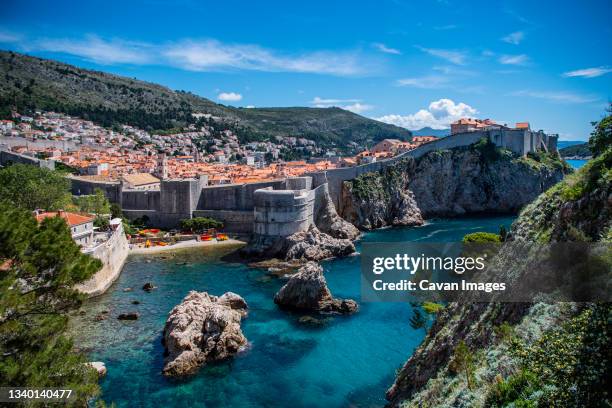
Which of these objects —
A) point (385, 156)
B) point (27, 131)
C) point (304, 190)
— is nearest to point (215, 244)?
point (304, 190)

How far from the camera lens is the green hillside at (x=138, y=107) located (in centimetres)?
8619

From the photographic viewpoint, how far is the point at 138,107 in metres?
105

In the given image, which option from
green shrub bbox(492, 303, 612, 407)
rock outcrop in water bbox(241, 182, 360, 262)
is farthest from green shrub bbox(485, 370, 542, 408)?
rock outcrop in water bbox(241, 182, 360, 262)

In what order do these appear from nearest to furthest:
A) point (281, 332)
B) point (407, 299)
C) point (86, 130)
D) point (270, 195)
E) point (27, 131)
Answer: point (281, 332) → point (407, 299) → point (270, 195) → point (27, 131) → point (86, 130)

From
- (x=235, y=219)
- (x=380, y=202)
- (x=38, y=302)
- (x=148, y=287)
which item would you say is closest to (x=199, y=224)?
(x=235, y=219)

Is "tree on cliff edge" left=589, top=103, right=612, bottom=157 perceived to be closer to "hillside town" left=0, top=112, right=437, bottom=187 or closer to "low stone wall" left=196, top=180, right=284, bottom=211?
"low stone wall" left=196, top=180, right=284, bottom=211

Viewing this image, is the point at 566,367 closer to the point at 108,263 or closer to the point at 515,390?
the point at 515,390

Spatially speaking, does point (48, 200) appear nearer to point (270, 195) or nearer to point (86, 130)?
point (270, 195)

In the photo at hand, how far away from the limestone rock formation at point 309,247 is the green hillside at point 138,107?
5889 cm

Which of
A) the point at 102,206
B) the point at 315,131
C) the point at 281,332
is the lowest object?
the point at 281,332

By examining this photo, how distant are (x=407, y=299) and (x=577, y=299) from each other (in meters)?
15.3

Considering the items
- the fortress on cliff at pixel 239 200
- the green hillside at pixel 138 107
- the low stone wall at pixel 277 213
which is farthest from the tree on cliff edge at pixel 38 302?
the green hillside at pixel 138 107

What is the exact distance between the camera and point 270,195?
30.7 m

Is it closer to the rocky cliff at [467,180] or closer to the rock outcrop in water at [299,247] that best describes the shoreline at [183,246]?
the rock outcrop in water at [299,247]
